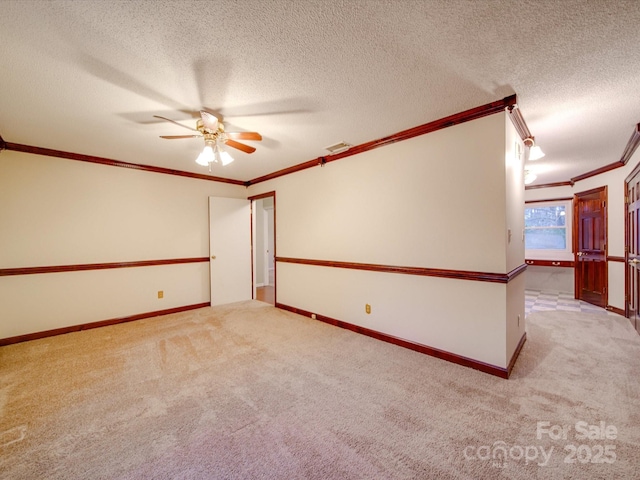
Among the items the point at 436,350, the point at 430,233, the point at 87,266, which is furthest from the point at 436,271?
the point at 87,266

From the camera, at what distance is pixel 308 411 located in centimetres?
195

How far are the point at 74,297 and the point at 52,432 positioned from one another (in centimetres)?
257

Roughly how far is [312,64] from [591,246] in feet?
20.8

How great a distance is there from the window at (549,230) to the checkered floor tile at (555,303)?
0.91 meters

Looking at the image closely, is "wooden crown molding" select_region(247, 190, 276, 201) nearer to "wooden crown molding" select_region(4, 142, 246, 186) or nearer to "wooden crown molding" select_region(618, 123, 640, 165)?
"wooden crown molding" select_region(4, 142, 246, 186)

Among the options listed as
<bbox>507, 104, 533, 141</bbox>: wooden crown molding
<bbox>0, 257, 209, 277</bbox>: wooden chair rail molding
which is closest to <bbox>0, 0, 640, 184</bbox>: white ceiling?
<bbox>507, 104, 533, 141</bbox>: wooden crown molding

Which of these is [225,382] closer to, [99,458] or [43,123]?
[99,458]

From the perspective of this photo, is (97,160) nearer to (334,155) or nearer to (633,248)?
(334,155)

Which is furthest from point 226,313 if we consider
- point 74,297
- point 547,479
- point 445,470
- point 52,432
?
point 547,479

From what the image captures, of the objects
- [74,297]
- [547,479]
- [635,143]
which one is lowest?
[547,479]

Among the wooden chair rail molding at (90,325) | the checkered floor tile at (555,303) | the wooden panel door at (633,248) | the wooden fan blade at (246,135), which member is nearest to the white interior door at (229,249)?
the wooden chair rail molding at (90,325)

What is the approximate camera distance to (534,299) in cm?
529

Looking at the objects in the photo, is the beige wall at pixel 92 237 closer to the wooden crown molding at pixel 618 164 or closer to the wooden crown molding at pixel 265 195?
the wooden crown molding at pixel 265 195

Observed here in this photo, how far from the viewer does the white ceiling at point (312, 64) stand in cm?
142
